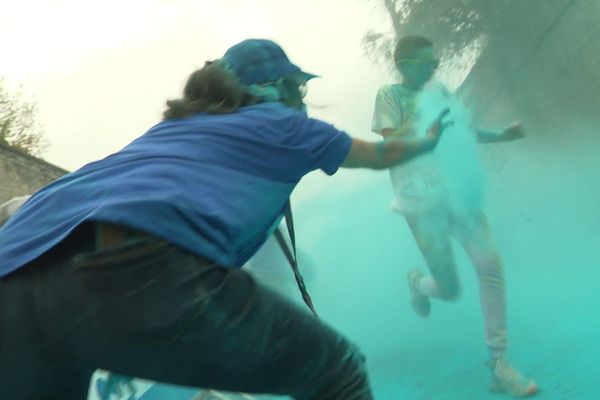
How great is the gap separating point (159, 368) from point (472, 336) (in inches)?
85.4

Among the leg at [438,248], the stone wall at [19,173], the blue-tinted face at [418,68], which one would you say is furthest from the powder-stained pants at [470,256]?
the stone wall at [19,173]

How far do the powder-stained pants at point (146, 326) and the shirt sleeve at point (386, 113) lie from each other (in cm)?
174

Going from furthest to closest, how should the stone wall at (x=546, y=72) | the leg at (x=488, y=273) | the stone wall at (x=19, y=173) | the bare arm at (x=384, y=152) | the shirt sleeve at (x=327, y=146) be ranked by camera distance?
the stone wall at (x=19, y=173), the stone wall at (x=546, y=72), the leg at (x=488, y=273), the bare arm at (x=384, y=152), the shirt sleeve at (x=327, y=146)

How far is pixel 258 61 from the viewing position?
1549 mm

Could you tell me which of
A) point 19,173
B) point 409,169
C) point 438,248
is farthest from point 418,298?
point 19,173

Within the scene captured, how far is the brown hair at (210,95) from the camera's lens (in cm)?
138

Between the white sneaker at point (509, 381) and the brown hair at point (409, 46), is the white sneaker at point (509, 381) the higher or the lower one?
the lower one

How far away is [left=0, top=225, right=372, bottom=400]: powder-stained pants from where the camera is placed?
102cm

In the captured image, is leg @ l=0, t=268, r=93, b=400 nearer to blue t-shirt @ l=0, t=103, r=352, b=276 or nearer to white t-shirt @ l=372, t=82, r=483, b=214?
blue t-shirt @ l=0, t=103, r=352, b=276

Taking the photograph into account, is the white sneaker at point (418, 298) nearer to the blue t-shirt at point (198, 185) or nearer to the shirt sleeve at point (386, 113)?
the shirt sleeve at point (386, 113)

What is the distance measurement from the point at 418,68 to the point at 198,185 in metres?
2.04

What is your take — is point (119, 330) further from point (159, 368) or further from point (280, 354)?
point (280, 354)

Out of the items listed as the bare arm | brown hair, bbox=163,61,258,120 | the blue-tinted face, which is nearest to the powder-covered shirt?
the blue-tinted face

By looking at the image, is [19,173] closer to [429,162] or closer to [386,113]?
[386,113]
